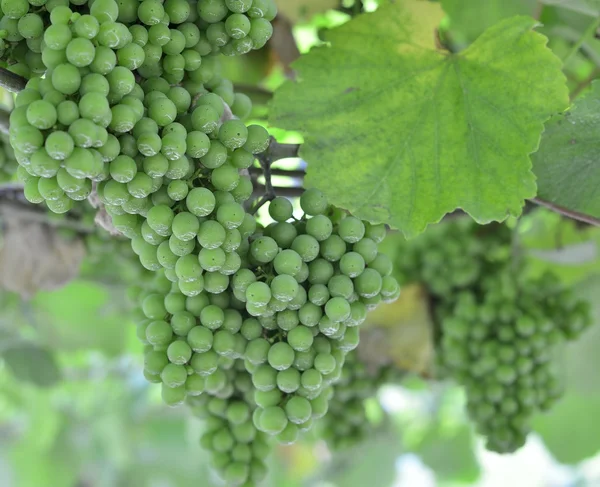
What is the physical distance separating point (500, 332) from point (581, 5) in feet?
1.26

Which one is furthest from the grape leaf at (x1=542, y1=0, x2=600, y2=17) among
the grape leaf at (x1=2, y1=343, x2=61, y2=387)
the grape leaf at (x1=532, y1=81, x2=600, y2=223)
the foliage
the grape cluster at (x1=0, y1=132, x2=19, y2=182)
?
the grape leaf at (x1=2, y1=343, x2=61, y2=387)

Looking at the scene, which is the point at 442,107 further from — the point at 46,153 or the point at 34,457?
the point at 34,457

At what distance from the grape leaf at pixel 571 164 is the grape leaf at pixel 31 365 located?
0.79 m

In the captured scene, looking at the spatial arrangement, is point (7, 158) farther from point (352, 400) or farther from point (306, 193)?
point (352, 400)

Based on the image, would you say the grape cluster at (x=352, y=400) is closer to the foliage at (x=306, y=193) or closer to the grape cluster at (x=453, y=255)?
the foliage at (x=306, y=193)

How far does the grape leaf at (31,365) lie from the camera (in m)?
1.04

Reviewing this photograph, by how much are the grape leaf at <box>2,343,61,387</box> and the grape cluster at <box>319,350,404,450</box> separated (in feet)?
1.43

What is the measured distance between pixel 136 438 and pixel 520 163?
68.1 inches

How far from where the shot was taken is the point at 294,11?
0.90 metres

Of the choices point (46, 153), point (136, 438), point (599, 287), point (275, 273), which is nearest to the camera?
point (46, 153)

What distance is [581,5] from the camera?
2.33 ft

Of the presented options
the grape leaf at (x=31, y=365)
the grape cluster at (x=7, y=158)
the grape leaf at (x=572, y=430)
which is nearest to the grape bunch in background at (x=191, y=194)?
the grape cluster at (x=7, y=158)

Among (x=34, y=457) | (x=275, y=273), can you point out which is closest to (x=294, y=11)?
(x=275, y=273)

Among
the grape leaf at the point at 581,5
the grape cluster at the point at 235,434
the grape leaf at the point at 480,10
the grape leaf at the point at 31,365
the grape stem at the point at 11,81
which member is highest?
the grape stem at the point at 11,81
